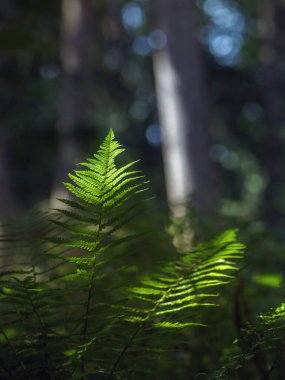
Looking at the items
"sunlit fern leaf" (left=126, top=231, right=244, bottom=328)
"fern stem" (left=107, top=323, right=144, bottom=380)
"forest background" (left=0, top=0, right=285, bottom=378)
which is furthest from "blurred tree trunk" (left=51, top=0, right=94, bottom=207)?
"fern stem" (left=107, top=323, right=144, bottom=380)

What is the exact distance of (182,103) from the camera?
7602 mm

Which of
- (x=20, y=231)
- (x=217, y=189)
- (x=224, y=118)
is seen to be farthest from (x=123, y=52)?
(x=20, y=231)

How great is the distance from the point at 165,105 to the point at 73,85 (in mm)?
4376

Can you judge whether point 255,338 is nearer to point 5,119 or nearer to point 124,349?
point 124,349

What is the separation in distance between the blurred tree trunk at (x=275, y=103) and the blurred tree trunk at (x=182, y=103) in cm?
856

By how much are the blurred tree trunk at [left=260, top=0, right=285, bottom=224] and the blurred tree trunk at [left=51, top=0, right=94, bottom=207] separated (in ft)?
19.2

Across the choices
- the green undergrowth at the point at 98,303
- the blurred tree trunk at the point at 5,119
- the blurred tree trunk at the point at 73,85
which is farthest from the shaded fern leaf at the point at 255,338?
the blurred tree trunk at the point at 5,119

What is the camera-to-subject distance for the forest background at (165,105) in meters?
6.37

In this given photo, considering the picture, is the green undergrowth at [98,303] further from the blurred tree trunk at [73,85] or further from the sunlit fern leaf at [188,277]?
the blurred tree trunk at [73,85]

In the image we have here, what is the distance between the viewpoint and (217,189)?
737 cm

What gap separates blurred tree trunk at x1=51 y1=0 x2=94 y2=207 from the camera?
10617mm

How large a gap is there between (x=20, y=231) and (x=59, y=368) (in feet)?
1.30

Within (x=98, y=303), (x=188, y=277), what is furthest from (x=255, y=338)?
(x=98, y=303)

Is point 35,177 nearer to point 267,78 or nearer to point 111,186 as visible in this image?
point 267,78
